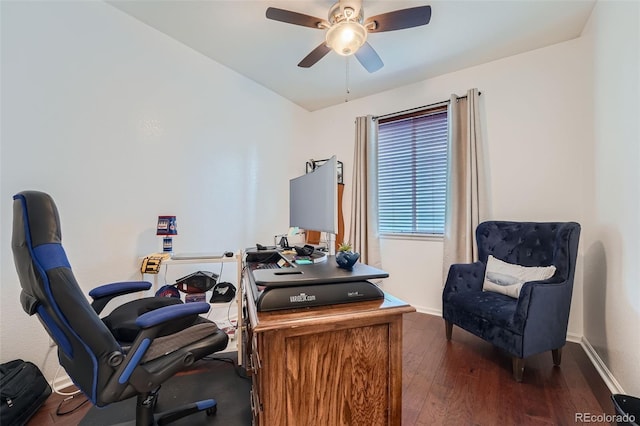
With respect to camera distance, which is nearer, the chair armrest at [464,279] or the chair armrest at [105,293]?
the chair armrest at [105,293]

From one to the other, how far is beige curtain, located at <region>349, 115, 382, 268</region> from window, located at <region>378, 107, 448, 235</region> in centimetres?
14

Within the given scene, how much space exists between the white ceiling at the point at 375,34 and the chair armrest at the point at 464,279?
1927 mm

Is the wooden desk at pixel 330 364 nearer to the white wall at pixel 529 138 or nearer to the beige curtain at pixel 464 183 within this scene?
the beige curtain at pixel 464 183

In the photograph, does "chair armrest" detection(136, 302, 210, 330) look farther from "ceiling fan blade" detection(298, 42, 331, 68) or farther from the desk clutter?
"ceiling fan blade" detection(298, 42, 331, 68)

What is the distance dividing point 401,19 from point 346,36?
0.34 meters

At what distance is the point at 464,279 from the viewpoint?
216cm

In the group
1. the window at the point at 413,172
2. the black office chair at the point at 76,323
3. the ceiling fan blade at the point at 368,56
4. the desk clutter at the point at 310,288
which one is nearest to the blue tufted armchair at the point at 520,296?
the window at the point at 413,172

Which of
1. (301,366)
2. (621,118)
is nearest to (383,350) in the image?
(301,366)

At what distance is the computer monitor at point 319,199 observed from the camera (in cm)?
122

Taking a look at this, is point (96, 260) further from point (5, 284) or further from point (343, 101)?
point (343, 101)

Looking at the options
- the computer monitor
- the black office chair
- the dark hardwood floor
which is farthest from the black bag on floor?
the computer monitor

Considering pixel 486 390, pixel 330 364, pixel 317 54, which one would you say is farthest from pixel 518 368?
pixel 317 54

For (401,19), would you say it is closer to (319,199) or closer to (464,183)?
(319,199)

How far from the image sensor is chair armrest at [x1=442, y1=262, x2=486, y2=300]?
7.04ft
